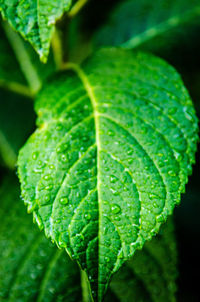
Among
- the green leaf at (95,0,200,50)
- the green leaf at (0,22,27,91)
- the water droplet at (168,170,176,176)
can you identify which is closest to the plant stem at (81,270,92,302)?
the water droplet at (168,170,176,176)

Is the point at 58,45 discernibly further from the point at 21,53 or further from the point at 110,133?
the point at 110,133

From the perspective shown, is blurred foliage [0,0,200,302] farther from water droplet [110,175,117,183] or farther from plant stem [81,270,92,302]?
water droplet [110,175,117,183]

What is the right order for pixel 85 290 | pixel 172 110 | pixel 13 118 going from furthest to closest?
pixel 13 118 → pixel 85 290 → pixel 172 110

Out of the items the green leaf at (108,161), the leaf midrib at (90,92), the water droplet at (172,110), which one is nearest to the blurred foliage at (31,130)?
the leaf midrib at (90,92)

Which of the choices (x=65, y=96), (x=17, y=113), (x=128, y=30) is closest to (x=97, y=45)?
(x=128, y=30)

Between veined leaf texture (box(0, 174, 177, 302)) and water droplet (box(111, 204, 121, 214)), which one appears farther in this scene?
veined leaf texture (box(0, 174, 177, 302))

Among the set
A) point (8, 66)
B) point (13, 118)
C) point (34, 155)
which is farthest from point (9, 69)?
point (34, 155)

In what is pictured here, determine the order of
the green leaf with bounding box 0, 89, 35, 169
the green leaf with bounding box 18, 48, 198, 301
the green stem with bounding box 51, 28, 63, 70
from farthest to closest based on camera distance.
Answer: the green leaf with bounding box 0, 89, 35, 169
the green stem with bounding box 51, 28, 63, 70
the green leaf with bounding box 18, 48, 198, 301
